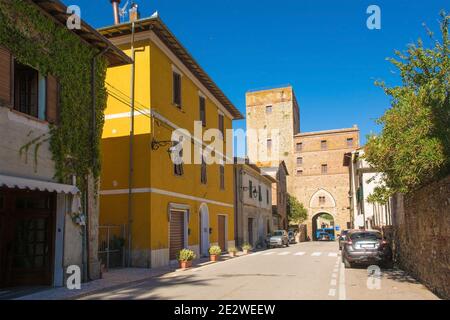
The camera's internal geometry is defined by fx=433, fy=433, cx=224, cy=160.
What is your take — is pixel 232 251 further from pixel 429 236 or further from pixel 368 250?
pixel 429 236

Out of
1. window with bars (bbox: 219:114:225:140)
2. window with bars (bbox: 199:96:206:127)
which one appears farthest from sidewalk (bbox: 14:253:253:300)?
window with bars (bbox: 219:114:225:140)

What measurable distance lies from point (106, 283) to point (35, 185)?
388 cm

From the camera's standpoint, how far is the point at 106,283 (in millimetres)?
12500

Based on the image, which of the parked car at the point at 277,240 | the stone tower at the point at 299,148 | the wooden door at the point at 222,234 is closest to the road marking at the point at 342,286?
the wooden door at the point at 222,234

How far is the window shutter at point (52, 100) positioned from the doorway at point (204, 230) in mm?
13119

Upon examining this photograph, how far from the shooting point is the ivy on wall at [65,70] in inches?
426

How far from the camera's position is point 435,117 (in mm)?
10578

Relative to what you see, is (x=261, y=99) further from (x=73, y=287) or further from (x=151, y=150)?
(x=73, y=287)

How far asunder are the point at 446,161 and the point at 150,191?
11166 mm

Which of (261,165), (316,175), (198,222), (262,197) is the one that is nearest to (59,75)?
(198,222)

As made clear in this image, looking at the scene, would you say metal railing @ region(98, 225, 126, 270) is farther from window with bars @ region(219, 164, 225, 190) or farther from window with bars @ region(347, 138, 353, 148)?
window with bars @ region(347, 138, 353, 148)

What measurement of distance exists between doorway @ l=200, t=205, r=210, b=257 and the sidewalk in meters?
6.94

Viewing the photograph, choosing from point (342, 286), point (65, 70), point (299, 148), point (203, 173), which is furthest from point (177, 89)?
point (299, 148)

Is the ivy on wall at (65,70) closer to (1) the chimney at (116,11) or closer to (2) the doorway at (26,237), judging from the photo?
(2) the doorway at (26,237)
